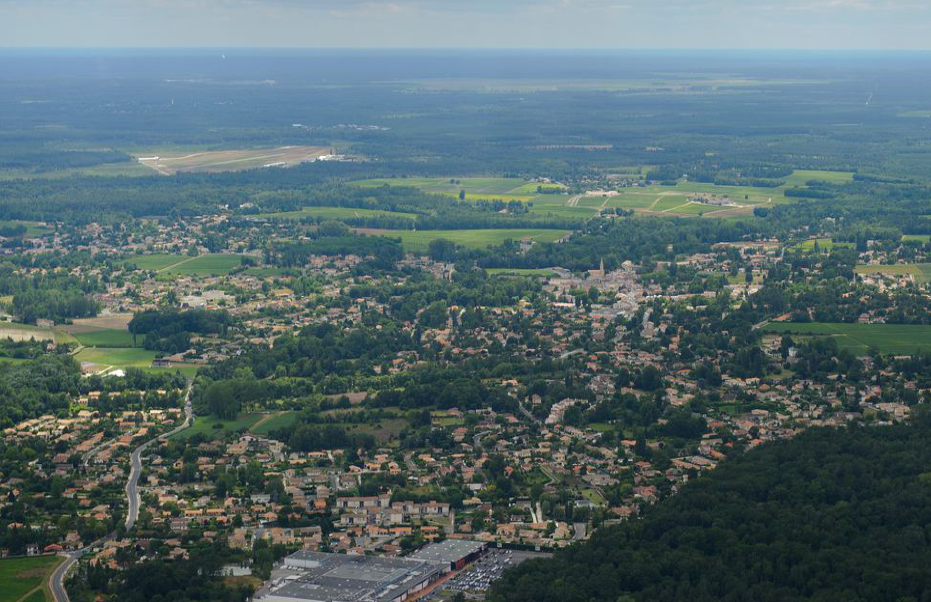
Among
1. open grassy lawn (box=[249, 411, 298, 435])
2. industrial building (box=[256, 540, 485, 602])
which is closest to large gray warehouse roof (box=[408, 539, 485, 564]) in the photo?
industrial building (box=[256, 540, 485, 602])

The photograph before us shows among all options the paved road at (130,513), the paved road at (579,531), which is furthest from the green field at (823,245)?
the paved road at (579,531)

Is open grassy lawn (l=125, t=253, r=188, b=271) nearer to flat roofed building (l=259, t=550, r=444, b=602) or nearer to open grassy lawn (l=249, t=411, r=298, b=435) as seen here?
open grassy lawn (l=249, t=411, r=298, b=435)

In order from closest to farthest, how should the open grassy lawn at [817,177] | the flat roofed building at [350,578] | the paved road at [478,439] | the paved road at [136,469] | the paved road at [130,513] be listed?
Answer: the flat roofed building at [350,578] < the paved road at [130,513] < the paved road at [136,469] < the paved road at [478,439] < the open grassy lawn at [817,177]

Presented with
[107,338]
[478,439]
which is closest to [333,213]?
[107,338]

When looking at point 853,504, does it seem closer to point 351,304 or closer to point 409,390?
point 409,390

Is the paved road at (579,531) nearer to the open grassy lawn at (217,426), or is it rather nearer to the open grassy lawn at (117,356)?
the open grassy lawn at (217,426)
